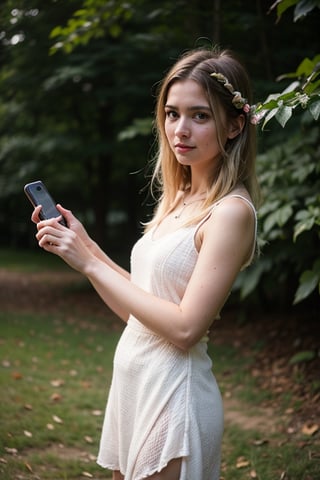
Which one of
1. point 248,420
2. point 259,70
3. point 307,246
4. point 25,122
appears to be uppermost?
point 25,122

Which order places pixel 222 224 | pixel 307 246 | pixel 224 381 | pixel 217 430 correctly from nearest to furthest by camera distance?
1. pixel 222 224
2. pixel 217 430
3. pixel 307 246
4. pixel 224 381

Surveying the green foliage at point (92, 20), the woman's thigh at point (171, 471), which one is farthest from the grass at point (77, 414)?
the green foliage at point (92, 20)

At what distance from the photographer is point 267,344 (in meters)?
7.09

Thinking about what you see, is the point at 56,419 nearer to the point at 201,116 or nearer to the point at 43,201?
the point at 43,201

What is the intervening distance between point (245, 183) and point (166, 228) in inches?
13.6

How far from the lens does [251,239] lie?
6.48 feet

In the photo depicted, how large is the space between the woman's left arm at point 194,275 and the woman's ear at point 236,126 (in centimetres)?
31

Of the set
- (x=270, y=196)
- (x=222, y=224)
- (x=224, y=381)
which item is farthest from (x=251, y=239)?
(x=224, y=381)

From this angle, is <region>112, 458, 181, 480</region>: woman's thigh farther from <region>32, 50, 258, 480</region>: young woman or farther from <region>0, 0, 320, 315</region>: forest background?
<region>0, 0, 320, 315</region>: forest background

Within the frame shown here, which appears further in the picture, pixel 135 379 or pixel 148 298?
pixel 135 379

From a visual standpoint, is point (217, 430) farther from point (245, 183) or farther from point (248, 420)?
point (248, 420)

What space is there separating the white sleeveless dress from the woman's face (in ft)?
0.91

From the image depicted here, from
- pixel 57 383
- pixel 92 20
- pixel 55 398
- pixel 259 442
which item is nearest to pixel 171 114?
pixel 259 442

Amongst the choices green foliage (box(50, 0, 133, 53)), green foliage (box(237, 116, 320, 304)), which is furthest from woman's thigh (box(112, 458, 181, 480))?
green foliage (box(50, 0, 133, 53))
